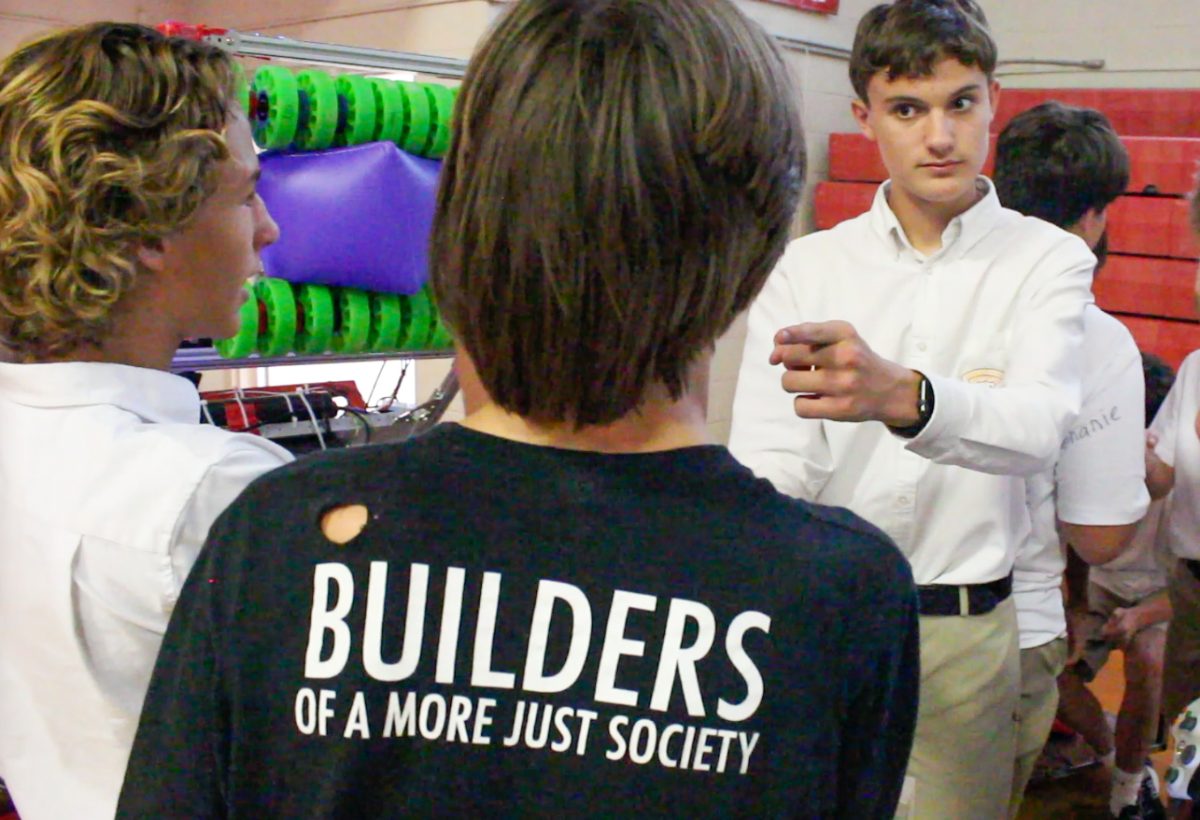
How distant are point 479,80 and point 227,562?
334mm

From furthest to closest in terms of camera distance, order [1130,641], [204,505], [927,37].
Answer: [1130,641] → [927,37] → [204,505]

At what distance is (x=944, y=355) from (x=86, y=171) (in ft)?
3.55

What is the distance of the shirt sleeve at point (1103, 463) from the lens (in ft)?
5.37

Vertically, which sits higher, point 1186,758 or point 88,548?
point 88,548

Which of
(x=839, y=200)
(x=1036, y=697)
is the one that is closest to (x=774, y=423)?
(x=1036, y=697)

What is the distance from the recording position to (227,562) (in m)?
0.65

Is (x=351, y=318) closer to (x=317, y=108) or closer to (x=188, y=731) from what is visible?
(x=317, y=108)

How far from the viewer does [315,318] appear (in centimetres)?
164

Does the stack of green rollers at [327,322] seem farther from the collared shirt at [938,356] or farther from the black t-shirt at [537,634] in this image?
the black t-shirt at [537,634]

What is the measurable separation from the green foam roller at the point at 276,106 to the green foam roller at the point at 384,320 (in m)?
0.29

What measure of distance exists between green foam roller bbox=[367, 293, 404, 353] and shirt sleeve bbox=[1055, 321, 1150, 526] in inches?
43.3

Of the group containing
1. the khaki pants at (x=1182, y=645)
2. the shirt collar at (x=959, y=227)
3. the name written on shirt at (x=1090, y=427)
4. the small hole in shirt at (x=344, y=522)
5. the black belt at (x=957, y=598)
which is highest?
the shirt collar at (x=959, y=227)

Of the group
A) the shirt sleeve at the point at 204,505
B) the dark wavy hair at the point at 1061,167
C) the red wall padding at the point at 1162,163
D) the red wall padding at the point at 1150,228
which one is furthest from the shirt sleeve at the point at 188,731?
the red wall padding at the point at 1150,228

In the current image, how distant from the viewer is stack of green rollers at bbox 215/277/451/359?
1.61 metres
